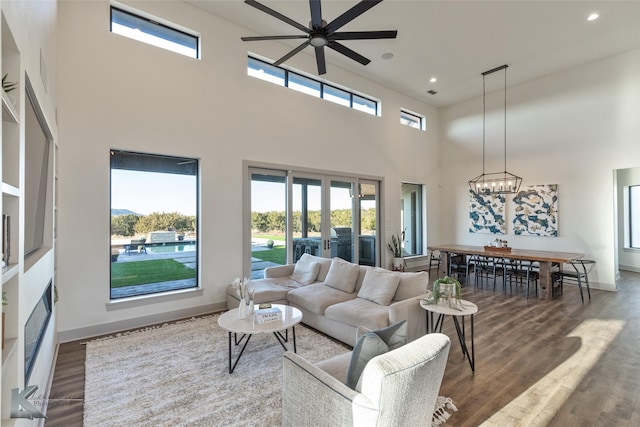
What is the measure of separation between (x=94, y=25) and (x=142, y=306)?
12.8ft

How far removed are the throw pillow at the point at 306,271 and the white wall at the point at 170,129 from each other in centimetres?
101

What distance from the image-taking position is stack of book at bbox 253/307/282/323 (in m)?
3.01

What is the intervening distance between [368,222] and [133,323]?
521cm

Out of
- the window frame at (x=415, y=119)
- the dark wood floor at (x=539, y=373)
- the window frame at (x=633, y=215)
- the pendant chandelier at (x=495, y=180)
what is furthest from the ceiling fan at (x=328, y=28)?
the window frame at (x=633, y=215)

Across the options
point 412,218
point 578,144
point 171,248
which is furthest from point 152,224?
point 578,144

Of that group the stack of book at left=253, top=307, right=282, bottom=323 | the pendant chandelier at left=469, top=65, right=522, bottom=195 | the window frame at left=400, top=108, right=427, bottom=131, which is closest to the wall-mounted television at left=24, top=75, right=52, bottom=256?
the stack of book at left=253, top=307, right=282, bottom=323

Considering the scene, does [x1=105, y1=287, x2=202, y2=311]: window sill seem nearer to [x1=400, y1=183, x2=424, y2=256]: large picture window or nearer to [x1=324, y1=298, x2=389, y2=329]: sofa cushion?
[x1=324, y1=298, x2=389, y2=329]: sofa cushion

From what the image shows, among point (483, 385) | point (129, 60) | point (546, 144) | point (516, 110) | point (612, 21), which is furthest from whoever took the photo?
point (516, 110)

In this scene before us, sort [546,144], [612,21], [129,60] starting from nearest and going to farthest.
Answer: [129,60] < [612,21] < [546,144]

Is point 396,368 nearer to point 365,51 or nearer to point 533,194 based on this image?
point 365,51

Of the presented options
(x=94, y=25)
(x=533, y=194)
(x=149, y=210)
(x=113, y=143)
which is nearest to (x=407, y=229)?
(x=533, y=194)

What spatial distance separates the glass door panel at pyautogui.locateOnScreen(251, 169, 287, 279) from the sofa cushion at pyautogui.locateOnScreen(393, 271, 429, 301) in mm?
2781

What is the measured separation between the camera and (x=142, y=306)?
432 centimetres

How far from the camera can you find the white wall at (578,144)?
20.3ft
